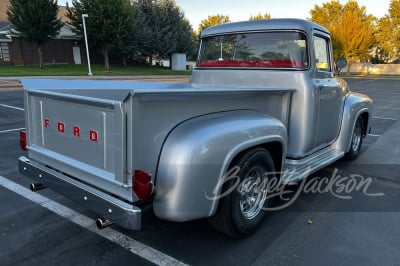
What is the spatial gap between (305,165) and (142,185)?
2343mm

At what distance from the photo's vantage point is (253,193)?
3283 mm

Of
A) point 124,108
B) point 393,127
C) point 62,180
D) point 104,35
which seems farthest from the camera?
point 104,35

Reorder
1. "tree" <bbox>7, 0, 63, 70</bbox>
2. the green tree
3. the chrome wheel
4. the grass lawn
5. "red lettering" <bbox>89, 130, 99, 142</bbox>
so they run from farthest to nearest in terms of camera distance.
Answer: the green tree
"tree" <bbox>7, 0, 63, 70</bbox>
the grass lawn
the chrome wheel
"red lettering" <bbox>89, 130, 99, 142</bbox>

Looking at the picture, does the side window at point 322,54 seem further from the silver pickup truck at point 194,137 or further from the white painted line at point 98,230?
the white painted line at point 98,230

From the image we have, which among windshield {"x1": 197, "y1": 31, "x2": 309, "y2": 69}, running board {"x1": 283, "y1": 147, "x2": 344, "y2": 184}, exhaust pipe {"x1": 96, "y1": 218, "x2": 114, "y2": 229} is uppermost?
windshield {"x1": 197, "y1": 31, "x2": 309, "y2": 69}

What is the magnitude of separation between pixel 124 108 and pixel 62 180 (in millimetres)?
1066

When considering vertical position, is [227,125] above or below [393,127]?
above

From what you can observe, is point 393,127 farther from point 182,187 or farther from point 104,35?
point 104,35

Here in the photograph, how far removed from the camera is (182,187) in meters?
2.41

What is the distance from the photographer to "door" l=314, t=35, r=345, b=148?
4.09 meters

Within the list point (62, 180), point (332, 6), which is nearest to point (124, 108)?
point (62, 180)

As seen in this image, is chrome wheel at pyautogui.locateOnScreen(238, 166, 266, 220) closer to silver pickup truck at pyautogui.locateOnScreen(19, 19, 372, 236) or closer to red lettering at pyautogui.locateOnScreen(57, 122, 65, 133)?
silver pickup truck at pyautogui.locateOnScreen(19, 19, 372, 236)

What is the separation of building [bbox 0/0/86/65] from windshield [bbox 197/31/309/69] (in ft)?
105

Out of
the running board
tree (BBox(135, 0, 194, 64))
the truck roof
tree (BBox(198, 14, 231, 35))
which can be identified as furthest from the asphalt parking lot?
tree (BBox(198, 14, 231, 35))
